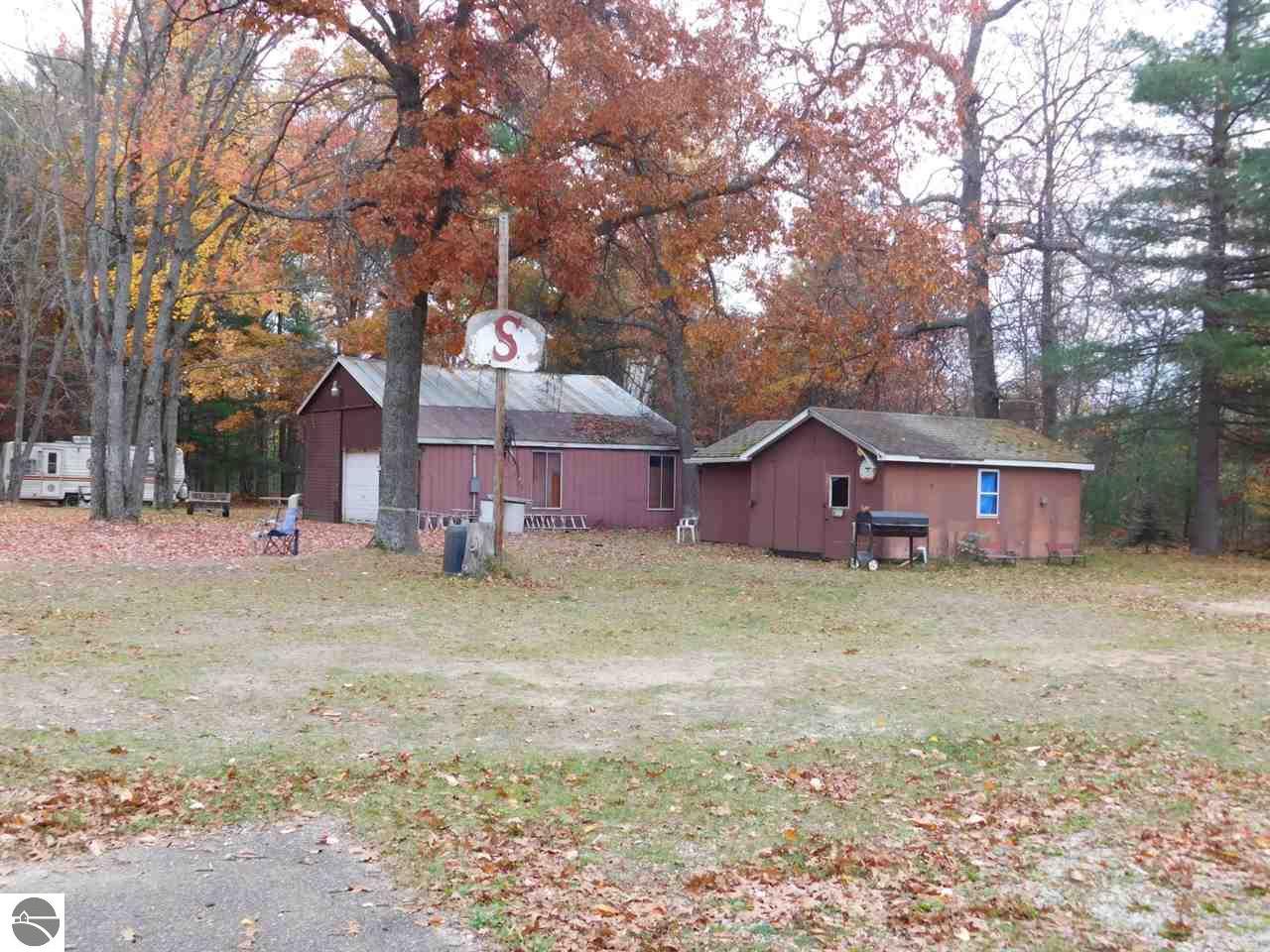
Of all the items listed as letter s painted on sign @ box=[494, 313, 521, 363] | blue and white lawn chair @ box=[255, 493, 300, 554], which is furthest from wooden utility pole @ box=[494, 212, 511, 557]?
blue and white lawn chair @ box=[255, 493, 300, 554]

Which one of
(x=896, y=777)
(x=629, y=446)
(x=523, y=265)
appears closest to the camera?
(x=896, y=777)

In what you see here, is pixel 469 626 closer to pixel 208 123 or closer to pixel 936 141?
pixel 936 141

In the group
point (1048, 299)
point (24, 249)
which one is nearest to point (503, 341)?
point (1048, 299)

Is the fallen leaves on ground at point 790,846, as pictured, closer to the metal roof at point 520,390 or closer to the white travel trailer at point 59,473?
the metal roof at point 520,390

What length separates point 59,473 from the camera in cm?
3825

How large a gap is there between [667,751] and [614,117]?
12.5 meters

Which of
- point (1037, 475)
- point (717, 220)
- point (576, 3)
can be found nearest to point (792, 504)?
point (1037, 475)

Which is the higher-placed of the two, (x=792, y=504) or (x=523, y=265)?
(x=523, y=265)

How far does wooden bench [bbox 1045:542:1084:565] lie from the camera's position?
79.0 ft

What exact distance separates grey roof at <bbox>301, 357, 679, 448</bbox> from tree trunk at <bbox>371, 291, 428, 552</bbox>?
10907 mm

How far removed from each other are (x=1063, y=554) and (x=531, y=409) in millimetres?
15844

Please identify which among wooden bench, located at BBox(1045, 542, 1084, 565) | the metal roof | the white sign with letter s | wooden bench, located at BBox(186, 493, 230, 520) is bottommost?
wooden bench, located at BBox(1045, 542, 1084, 565)

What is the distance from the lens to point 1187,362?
24.4 meters

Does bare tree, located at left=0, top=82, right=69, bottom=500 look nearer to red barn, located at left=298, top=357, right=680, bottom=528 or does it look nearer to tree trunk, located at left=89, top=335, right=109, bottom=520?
tree trunk, located at left=89, top=335, right=109, bottom=520
